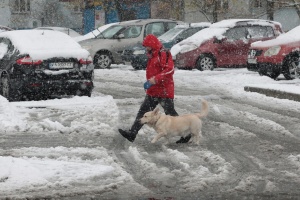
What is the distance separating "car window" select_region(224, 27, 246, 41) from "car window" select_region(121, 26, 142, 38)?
12.4 ft

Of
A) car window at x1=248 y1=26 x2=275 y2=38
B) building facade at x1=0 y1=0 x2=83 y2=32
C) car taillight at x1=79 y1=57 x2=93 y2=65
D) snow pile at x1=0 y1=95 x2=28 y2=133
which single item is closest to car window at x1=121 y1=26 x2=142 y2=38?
car window at x1=248 y1=26 x2=275 y2=38

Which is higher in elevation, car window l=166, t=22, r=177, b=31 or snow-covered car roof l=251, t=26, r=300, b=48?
car window l=166, t=22, r=177, b=31

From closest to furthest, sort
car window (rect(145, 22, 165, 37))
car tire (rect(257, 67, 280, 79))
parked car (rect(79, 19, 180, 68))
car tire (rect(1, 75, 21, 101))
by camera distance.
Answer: car tire (rect(1, 75, 21, 101))
car tire (rect(257, 67, 280, 79))
parked car (rect(79, 19, 180, 68))
car window (rect(145, 22, 165, 37))

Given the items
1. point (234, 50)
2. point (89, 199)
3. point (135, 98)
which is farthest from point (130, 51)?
point (89, 199)

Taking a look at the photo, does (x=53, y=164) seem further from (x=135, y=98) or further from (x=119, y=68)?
(x=119, y=68)

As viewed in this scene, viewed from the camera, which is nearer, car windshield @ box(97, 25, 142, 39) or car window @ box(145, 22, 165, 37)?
car windshield @ box(97, 25, 142, 39)

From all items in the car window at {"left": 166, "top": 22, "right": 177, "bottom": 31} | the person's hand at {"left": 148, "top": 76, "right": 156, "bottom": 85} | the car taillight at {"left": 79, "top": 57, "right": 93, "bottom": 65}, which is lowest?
the car taillight at {"left": 79, "top": 57, "right": 93, "bottom": 65}

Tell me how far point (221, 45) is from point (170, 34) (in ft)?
8.88

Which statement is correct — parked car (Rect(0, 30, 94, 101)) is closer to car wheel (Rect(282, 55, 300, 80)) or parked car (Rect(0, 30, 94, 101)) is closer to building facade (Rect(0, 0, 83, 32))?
car wheel (Rect(282, 55, 300, 80))

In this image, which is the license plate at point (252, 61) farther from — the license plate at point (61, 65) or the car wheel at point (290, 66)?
the license plate at point (61, 65)

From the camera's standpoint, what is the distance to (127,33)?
2519 centimetres

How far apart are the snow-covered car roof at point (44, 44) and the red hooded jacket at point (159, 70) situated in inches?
184

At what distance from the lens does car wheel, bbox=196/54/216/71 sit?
21.9 meters

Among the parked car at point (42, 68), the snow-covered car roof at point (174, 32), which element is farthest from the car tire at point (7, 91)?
the snow-covered car roof at point (174, 32)
